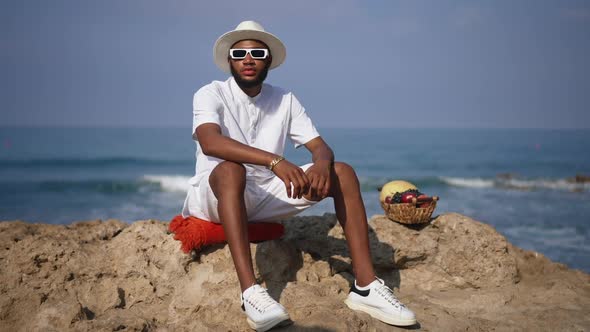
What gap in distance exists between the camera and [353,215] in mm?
3477

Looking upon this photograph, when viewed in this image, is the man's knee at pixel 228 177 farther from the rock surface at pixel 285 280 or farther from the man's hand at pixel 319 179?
the rock surface at pixel 285 280

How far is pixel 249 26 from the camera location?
3.65 meters

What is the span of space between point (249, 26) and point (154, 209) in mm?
13332

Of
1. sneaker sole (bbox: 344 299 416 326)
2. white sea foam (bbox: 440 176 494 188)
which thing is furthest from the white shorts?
white sea foam (bbox: 440 176 494 188)

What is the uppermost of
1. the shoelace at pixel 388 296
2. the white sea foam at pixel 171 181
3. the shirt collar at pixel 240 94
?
the shirt collar at pixel 240 94

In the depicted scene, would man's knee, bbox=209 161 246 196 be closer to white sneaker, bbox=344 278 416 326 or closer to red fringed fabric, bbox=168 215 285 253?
red fringed fabric, bbox=168 215 285 253

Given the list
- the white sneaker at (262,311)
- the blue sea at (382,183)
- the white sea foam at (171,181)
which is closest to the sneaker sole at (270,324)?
the white sneaker at (262,311)

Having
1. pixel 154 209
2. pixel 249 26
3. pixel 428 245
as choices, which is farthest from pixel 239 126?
pixel 154 209

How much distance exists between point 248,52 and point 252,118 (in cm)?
46

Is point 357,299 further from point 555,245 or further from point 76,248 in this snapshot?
point 555,245

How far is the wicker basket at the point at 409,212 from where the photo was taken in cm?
458

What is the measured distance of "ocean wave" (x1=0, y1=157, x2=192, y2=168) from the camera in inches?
1045

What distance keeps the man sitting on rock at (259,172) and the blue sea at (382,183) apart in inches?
278

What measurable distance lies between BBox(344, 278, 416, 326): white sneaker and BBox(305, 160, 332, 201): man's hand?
0.67 metres
